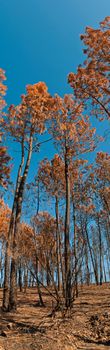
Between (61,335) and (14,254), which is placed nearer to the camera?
(61,335)

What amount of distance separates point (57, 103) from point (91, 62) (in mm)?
3099

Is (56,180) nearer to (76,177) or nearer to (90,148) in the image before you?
(76,177)

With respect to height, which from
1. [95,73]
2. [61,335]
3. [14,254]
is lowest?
[61,335]

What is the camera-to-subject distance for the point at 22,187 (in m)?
10.0

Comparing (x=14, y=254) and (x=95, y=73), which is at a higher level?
(x=95, y=73)

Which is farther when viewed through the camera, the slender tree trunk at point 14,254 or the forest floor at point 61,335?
the slender tree trunk at point 14,254

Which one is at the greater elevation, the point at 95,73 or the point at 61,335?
the point at 95,73

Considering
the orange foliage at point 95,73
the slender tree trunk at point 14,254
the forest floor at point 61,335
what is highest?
the orange foliage at point 95,73

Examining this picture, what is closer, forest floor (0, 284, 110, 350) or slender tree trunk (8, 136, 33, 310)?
forest floor (0, 284, 110, 350)

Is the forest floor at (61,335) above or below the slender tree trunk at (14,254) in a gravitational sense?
below

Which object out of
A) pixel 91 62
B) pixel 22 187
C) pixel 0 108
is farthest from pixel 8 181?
pixel 91 62

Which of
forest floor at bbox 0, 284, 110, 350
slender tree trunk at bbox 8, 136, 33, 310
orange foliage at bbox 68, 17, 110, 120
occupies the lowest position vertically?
forest floor at bbox 0, 284, 110, 350

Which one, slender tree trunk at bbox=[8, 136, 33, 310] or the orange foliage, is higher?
the orange foliage

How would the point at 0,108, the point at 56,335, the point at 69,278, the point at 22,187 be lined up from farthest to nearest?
the point at 0,108, the point at 22,187, the point at 69,278, the point at 56,335
